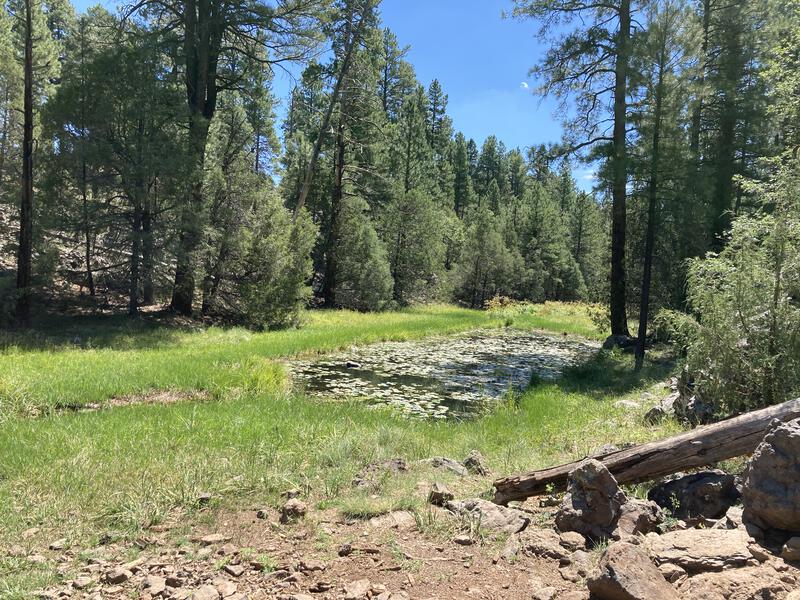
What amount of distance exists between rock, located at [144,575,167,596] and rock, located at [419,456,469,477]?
10.3 feet

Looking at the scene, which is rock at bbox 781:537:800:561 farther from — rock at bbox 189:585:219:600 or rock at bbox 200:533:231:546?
rock at bbox 200:533:231:546

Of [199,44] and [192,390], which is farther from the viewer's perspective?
[199,44]

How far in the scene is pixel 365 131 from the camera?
28.1 m

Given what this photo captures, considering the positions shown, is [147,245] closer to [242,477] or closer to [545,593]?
[242,477]

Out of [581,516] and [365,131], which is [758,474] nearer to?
[581,516]

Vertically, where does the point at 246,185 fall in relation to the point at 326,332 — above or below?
above

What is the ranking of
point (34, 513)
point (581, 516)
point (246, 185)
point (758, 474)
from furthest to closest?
point (246, 185) → point (34, 513) → point (581, 516) → point (758, 474)

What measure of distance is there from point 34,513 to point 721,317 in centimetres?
773

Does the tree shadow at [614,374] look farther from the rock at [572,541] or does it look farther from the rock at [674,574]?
the rock at [674,574]

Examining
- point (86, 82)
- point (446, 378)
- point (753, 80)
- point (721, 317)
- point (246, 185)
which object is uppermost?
point (753, 80)

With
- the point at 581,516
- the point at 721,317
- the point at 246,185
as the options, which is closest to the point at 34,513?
the point at 581,516

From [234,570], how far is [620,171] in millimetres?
13087

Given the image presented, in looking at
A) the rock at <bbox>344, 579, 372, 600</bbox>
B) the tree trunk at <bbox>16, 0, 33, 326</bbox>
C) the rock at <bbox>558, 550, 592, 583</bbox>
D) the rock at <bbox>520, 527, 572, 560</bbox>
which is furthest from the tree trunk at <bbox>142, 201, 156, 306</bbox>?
the rock at <bbox>558, 550, 592, 583</bbox>

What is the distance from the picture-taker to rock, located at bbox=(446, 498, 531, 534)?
372 centimetres
